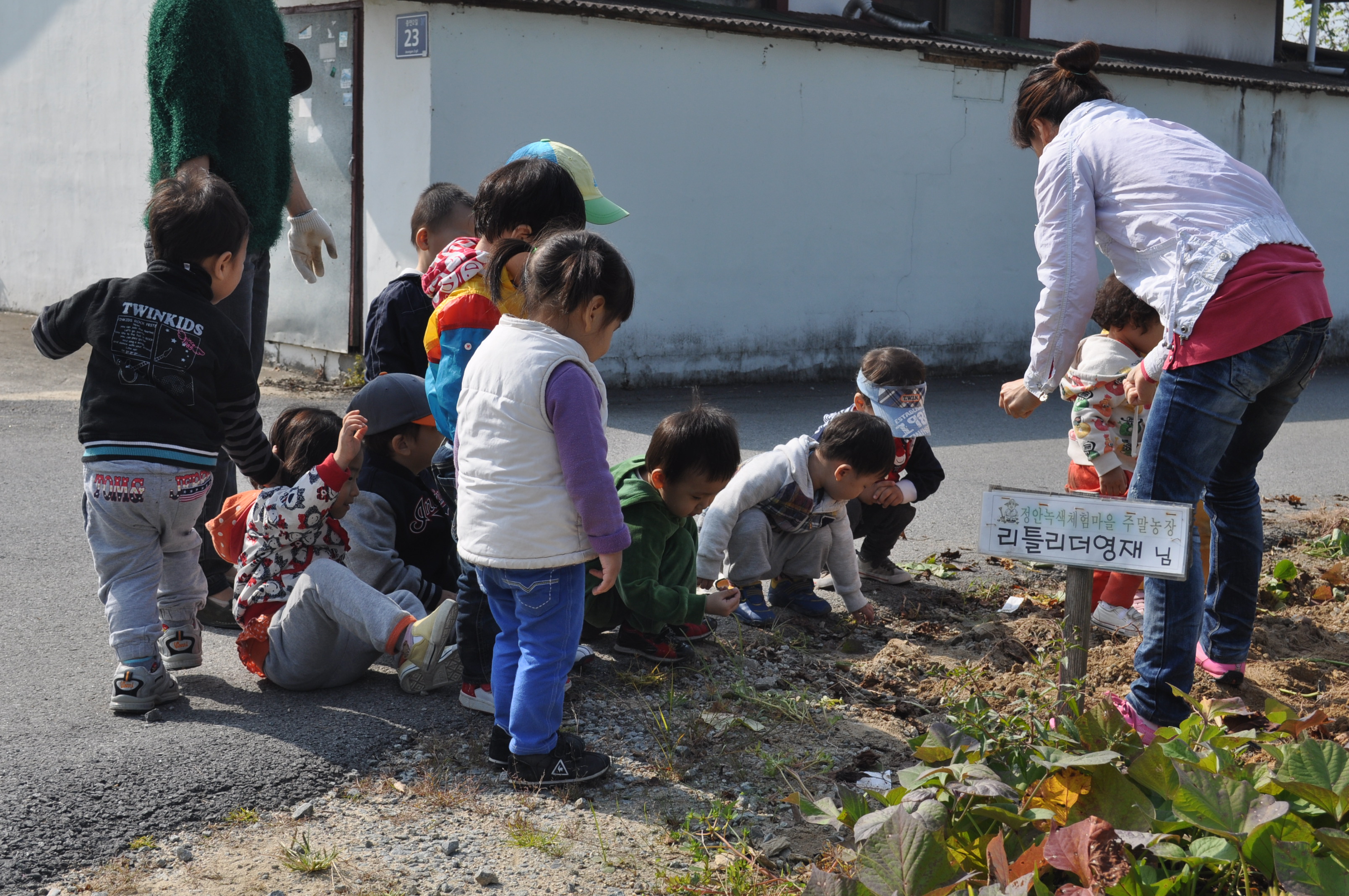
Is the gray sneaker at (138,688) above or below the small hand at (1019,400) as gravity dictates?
below

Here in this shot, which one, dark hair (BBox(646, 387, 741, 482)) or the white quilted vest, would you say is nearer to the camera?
the white quilted vest

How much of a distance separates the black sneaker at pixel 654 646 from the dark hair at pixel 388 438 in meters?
0.97

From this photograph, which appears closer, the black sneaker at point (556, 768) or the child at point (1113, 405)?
the black sneaker at point (556, 768)

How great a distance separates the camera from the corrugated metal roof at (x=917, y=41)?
28.9ft

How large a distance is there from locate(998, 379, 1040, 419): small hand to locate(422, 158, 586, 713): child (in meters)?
1.38

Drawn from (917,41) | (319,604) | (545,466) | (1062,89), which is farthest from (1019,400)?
(917,41)

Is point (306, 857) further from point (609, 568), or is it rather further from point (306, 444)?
point (306, 444)

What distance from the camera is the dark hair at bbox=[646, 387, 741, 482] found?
11.8 ft

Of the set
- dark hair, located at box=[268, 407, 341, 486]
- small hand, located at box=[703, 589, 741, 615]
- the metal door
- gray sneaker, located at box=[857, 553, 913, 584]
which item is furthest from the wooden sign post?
the metal door

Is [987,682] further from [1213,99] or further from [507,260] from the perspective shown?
[1213,99]

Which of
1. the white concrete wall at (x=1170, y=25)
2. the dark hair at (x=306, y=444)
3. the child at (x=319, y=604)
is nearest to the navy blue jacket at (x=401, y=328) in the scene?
the dark hair at (x=306, y=444)

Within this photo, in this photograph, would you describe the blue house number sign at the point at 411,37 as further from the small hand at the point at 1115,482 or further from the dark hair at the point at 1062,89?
the small hand at the point at 1115,482

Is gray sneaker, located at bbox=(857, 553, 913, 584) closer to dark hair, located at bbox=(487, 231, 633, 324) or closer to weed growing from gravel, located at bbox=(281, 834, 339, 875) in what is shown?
dark hair, located at bbox=(487, 231, 633, 324)

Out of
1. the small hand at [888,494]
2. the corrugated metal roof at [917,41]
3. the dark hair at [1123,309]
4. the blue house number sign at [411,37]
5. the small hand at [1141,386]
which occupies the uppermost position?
the corrugated metal roof at [917,41]
